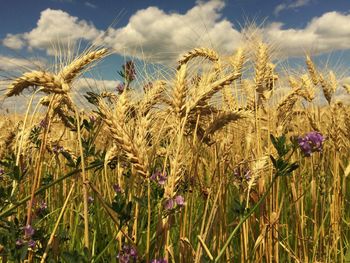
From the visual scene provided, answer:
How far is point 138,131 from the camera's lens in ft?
5.38

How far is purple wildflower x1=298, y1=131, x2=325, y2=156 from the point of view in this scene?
1807 mm

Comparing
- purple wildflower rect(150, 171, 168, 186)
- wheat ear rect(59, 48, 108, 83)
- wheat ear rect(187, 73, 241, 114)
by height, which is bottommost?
purple wildflower rect(150, 171, 168, 186)

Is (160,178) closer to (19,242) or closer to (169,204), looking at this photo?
(169,204)

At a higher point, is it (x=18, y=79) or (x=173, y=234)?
(x=18, y=79)

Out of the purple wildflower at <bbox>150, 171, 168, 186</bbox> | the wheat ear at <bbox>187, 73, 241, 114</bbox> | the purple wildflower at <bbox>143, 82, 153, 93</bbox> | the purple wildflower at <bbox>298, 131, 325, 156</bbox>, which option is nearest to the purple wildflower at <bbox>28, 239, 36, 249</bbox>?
the purple wildflower at <bbox>150, 171, 168, 186</bbox>

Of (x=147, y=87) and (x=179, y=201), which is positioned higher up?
(x=147, y=87)

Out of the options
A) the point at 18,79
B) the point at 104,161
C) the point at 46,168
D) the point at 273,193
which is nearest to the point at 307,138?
the point at 273,193

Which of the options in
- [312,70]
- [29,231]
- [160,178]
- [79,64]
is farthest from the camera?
[312,70]

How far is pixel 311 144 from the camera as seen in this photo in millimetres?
1846

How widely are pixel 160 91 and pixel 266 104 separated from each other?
80 cm

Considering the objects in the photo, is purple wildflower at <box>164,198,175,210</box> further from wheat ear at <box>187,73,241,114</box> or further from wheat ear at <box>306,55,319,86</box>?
wheat ear at <box>306,55,319,86</box>

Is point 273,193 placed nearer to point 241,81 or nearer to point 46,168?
point 241,81

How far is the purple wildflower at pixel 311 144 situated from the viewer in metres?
1.81

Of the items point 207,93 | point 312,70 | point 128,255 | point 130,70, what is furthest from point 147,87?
point 312,70
